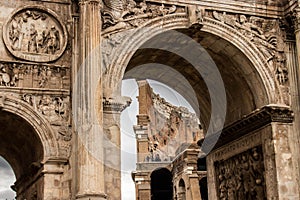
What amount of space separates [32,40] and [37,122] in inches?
69.9

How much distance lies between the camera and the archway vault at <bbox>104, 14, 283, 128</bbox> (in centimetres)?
Answer: 1259

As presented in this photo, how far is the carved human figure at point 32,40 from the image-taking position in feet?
39.1

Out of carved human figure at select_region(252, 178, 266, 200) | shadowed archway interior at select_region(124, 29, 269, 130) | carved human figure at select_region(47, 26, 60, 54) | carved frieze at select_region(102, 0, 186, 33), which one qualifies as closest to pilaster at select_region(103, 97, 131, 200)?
carved human figure at select_region(47, 26, 60, 54)

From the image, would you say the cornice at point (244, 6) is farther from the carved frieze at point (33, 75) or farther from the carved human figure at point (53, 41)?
the carved frieze at point (33, 75)

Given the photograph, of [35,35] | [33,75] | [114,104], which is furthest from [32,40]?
[114,104]

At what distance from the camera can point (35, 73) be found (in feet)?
38.7

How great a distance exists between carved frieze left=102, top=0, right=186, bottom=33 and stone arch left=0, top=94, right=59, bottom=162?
243 cm

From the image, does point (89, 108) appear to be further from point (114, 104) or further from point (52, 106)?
point (52, 106)

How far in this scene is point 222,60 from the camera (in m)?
14.3

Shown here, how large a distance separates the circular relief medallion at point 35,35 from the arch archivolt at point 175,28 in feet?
3.51

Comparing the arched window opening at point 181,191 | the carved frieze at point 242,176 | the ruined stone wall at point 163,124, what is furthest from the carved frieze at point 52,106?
the ruined stone wall at point 163,124

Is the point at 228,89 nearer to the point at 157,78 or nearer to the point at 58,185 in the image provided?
the point at 157,78

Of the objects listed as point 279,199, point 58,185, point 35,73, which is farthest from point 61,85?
point 279,199

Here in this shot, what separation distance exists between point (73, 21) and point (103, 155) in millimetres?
2998
